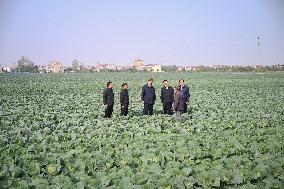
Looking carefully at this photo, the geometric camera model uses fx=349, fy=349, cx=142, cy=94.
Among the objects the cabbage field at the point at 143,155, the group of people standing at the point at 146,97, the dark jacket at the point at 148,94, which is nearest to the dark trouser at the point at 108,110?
the group of people standing at the point at 146,97

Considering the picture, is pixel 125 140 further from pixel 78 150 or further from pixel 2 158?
pixel 2 158

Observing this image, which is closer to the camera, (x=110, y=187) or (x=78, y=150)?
(x=110, y=187)

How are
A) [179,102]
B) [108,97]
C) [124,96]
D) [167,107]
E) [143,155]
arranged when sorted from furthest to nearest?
1. [167,107]
2. [124,96]
3. [108,97]
4. [179,102]
5. [143,155]

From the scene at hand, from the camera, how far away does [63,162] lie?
25.1 feet

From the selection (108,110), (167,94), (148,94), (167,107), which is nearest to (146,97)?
(148,94)

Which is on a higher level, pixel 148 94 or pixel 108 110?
pixel 148 94

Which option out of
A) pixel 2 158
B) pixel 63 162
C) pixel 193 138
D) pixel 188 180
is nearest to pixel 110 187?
pixel 188 180

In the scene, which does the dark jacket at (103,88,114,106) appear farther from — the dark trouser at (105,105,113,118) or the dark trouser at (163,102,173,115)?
the dark trouser at (163,102,173,115)

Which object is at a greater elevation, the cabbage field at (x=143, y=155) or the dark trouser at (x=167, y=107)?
the dark trouser at (x=167, y=107)

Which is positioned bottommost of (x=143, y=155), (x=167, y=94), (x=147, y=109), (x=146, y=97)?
(x=143, y=155)

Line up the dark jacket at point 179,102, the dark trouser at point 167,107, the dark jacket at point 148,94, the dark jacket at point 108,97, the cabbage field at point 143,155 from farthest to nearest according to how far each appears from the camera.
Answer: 1. the dark trouser at point 167,107
2. the dark jacket at point 148,94
3. the dark jacket at point 108,97
4. the dark jacket at point 179,102
5. the cabbage field at point 143,155

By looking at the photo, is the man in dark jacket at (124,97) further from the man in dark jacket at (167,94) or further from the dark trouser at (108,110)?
the man in dark jacket at (167,94)

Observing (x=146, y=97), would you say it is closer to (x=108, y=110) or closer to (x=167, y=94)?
(x=167, y=94)

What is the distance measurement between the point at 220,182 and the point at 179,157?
1.58 m
